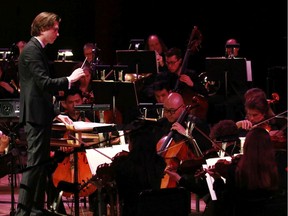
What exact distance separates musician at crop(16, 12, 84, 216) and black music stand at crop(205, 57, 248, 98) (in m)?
3.94

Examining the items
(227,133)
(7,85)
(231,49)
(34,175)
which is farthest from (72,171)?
(231,49)

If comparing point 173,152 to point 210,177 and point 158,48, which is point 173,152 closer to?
point 210,177

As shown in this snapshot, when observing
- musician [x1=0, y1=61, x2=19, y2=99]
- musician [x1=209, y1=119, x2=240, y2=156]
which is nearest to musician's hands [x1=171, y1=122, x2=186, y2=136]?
musician [x1=209, y1=119, x2=240, y2=156]

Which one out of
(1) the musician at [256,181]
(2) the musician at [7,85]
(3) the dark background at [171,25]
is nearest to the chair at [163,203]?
(1) the musician at [256,181]

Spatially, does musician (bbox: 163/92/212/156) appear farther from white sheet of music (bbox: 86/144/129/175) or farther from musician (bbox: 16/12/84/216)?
musician (bbox: 16/12/84/216)

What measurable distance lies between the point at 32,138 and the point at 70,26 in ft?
22.1

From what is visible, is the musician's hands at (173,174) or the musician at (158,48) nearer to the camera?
the musician's hands at (173,174)

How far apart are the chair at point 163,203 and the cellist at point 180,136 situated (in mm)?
587

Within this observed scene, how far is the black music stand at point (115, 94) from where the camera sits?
7301 mm

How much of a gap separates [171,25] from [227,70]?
8.50 feet

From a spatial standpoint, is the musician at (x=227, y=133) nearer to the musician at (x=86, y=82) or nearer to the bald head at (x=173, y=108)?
the bald head at (x=173, y=108)

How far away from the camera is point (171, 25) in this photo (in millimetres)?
11656

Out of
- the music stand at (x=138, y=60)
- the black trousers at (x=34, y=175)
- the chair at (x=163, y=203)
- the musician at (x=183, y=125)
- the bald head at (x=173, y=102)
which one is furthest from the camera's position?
the music stand at (x=138, y=60)

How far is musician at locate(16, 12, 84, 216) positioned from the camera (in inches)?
218
